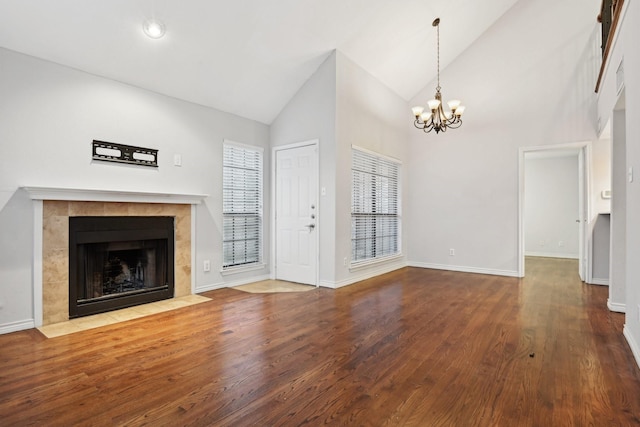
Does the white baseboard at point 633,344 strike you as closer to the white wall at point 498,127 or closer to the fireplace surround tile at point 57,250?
the white wall at point 498,127

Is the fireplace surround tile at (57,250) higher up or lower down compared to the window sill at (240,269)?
higher up

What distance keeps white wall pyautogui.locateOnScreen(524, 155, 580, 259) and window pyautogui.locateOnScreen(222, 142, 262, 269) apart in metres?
6.78


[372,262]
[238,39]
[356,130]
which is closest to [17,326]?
[238,39]

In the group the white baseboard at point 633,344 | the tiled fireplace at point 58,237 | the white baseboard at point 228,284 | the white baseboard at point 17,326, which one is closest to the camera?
the white baseboard at point 633,344

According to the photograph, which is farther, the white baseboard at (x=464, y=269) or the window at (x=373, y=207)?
the white baseboard at (x=464, y=269)

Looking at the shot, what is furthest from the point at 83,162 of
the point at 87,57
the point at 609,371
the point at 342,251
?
the point at 609,371

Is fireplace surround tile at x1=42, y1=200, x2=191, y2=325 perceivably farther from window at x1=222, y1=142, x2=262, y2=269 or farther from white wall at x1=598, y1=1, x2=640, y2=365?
white wall at x1=598, y1=1, x2=640, y2=365

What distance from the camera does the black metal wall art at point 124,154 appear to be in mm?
3691

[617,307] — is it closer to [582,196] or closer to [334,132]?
[582,196]

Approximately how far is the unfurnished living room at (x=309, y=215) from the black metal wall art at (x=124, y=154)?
2 centimetres

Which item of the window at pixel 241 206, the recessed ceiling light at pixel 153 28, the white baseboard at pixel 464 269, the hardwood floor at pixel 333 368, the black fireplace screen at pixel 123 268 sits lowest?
the hardwood floor at pixel 333 368

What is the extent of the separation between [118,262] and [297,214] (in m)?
2.40

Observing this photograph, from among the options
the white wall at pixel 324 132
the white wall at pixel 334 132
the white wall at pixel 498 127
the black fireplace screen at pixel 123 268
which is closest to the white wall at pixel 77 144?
the black fireplace screen at pixel 123 268

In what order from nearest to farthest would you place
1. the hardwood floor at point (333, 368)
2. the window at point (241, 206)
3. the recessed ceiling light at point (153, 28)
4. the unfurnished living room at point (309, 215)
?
the hardwood floor at point (333, 368), the unfurnished living room at point (309, 215), the recessed ceiling light at point (153, 28), the window at point (241, 206)
